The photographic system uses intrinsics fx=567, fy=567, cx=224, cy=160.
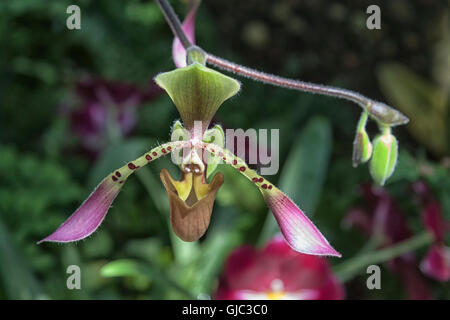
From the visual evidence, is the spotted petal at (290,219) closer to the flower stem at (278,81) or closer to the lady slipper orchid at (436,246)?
the flower stem at (278,81)

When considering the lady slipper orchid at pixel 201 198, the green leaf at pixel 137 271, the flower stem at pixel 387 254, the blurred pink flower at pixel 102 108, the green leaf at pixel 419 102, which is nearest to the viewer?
the lady slipper orchid at pixel 201 198

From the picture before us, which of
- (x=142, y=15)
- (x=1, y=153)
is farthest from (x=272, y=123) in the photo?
(x=1, y=153)

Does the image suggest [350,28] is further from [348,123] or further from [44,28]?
[44,28]

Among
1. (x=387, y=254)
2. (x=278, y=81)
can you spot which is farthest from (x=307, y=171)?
(x=278, y=81)

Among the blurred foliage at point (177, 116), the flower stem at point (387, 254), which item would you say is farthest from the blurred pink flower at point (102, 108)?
the flower stem at point (387, 254)

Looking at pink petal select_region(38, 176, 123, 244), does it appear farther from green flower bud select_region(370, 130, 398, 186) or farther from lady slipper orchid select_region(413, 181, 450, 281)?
lady slipper orchid select_region(413, 181, 450, 281)

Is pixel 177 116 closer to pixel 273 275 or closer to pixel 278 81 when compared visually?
pixel 273 275
